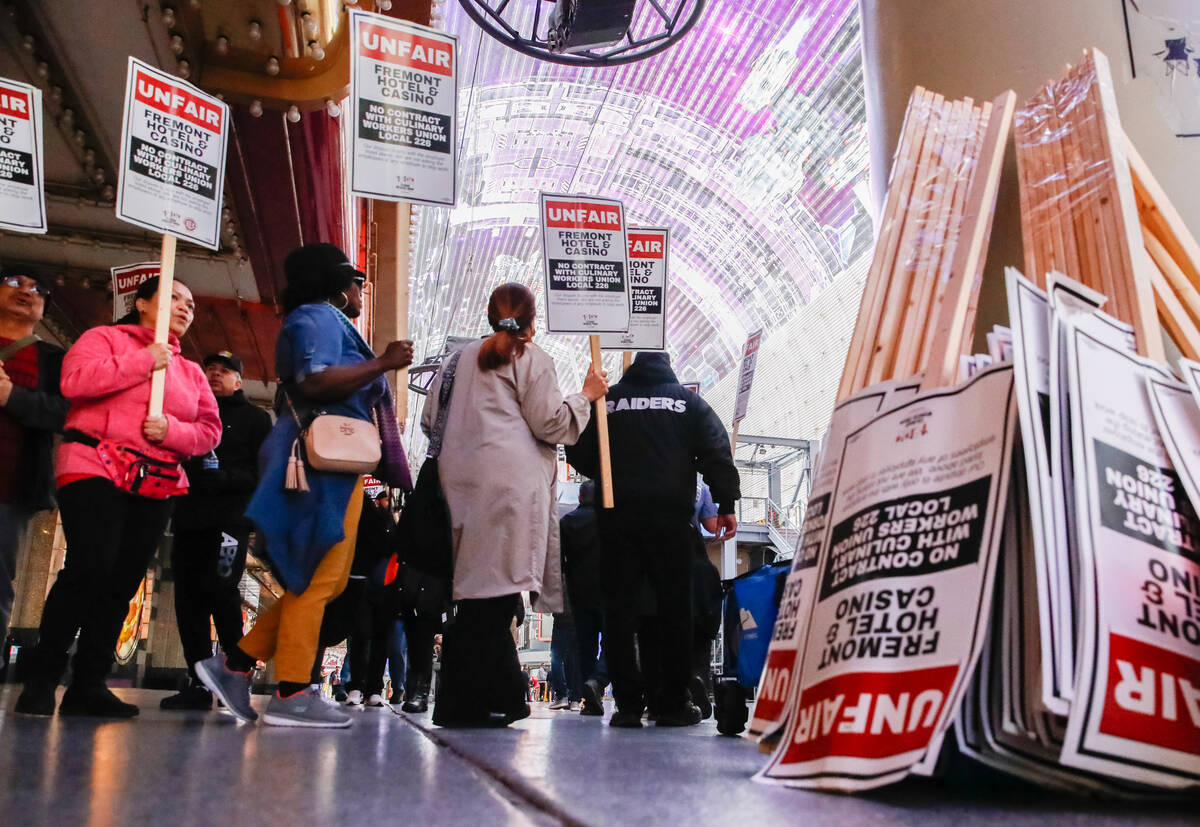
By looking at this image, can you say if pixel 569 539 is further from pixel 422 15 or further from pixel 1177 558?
pixel 1177 558

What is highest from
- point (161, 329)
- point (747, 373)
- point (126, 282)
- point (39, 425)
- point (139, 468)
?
point (126, 282)

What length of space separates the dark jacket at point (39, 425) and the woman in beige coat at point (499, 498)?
4.32 ft

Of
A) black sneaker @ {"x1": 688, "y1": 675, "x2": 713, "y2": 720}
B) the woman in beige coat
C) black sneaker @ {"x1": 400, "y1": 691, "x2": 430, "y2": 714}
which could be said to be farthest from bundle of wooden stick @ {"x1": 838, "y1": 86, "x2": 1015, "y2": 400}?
black sneaker @ {"x1": 400, "y1": 691, "x2": 430, "y2": 714}

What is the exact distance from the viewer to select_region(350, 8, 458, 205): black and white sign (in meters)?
3.29

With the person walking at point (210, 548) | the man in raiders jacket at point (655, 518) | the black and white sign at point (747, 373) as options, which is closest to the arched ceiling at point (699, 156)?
the black and white sign at point (747, 373)

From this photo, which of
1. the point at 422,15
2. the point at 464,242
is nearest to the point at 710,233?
the point at 464,242

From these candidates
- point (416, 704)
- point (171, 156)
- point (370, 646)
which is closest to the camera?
point (171, 156)

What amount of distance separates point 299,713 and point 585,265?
8.30ft

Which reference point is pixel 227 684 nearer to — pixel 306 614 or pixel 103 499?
pixel 306 614

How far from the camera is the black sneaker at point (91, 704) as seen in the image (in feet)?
10.9

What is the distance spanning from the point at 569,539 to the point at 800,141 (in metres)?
13.0

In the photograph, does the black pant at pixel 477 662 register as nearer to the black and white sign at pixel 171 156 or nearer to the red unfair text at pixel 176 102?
the black and white sign at pixel 171 156

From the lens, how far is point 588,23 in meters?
6.72

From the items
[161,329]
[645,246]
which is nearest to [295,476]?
[161,329]
